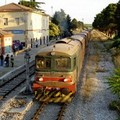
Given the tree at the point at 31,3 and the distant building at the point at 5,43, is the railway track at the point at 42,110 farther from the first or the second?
the tree at the point at 31,3

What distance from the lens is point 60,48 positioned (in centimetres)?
→ 1739

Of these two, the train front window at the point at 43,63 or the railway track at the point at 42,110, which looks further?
the train front window at the point at 43,63

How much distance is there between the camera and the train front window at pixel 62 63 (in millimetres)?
16672

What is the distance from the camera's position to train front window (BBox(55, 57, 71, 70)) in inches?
656

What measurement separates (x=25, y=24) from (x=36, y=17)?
7.43 m

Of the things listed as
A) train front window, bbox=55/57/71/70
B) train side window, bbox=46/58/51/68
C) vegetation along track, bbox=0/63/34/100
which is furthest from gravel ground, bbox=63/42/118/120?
vegetation along track, bbox=0/63/34/100

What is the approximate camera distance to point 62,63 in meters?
16.8

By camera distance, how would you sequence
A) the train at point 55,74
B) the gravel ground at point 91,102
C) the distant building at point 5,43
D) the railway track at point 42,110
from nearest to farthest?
the railway track at point 42,110 → the gravel ground at point 91,102 → the train at point 55,74 → the distant building at point 5,43

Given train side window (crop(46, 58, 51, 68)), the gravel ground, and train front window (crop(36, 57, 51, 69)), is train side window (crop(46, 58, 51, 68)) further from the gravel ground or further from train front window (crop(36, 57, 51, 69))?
the gravel ground

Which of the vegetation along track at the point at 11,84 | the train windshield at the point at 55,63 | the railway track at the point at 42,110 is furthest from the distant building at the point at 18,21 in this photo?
the railway track at the point at 42,110

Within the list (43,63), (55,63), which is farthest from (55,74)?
(43,63)

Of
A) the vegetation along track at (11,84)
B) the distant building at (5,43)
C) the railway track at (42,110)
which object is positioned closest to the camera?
the railway track at (42,110)

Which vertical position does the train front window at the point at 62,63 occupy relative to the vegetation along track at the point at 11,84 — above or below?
above

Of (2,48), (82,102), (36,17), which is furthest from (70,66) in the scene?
(36,17)
